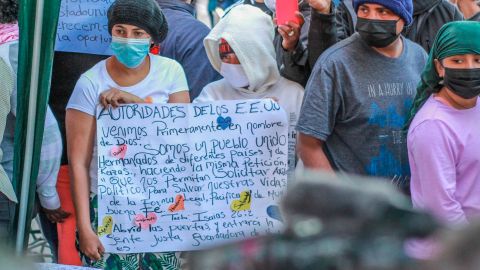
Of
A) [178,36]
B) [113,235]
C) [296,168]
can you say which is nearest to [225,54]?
[178,36]

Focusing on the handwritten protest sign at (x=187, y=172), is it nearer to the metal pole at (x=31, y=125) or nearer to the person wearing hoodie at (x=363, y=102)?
the person wearing hoodie at (x=363, y=102)

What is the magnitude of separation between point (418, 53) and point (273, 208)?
1016mm

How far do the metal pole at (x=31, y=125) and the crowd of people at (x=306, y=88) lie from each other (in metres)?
0.06

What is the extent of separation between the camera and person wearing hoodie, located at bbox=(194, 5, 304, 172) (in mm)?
4500

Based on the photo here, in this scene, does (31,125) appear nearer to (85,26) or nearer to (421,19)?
(85,26)

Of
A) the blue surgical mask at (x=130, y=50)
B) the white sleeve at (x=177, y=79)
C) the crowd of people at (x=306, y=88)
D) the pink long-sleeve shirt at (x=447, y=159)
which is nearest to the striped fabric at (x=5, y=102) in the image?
Answer: the crowd of people at (x=306, y=88)

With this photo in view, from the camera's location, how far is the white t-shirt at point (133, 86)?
14.5ft

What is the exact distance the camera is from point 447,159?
3.95m

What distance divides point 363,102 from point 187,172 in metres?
0.91

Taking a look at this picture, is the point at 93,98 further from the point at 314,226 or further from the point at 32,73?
the point at 314,226

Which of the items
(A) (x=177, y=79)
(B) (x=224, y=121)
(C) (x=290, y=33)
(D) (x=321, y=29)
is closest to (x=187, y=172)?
(B) (x=224, y=121)

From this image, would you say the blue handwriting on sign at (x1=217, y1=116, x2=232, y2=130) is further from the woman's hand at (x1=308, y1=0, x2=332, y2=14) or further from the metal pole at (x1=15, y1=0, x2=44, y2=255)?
the metal pole at (x1=15, y1=0, x2=44, y2=255)

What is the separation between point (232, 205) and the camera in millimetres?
4504

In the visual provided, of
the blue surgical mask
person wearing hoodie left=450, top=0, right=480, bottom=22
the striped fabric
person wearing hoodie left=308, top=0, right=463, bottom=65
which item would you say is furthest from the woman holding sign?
person wearing hoodie left=450, top=0, right=480, bottom=22
